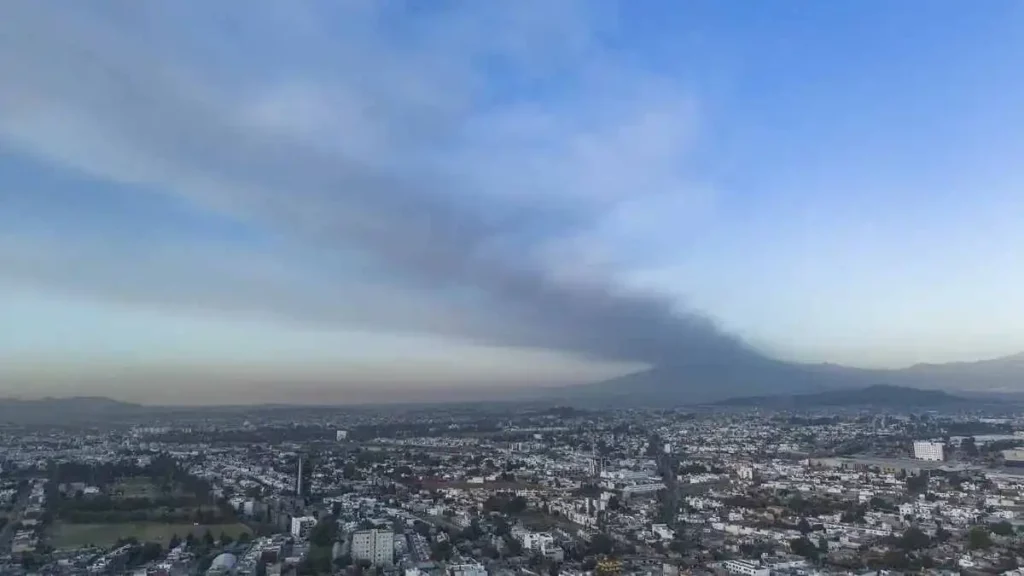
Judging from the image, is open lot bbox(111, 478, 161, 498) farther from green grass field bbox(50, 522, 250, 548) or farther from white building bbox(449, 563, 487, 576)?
white building bbox(449, 563, 487, 576)

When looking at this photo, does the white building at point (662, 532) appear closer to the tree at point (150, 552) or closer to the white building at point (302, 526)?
the white building at point (302, 526)

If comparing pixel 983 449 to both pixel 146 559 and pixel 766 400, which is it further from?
pixel 766 400

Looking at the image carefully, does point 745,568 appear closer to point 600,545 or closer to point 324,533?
point 600,545

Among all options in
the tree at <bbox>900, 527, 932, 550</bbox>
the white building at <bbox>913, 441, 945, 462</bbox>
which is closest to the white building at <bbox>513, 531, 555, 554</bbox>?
the tree at <bbox>900, 527, 932, 550</bbox>

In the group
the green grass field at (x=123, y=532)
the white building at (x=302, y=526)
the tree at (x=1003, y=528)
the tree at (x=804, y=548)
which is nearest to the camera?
the tree at (x=804, y=548)

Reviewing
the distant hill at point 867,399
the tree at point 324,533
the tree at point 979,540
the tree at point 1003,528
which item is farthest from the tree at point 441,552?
the distant hill at point 867,399

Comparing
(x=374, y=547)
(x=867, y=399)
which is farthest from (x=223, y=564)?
(x=867, y=399)

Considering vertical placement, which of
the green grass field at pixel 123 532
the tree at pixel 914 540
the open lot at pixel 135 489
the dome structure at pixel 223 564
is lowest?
the tree at pixel 914 540
